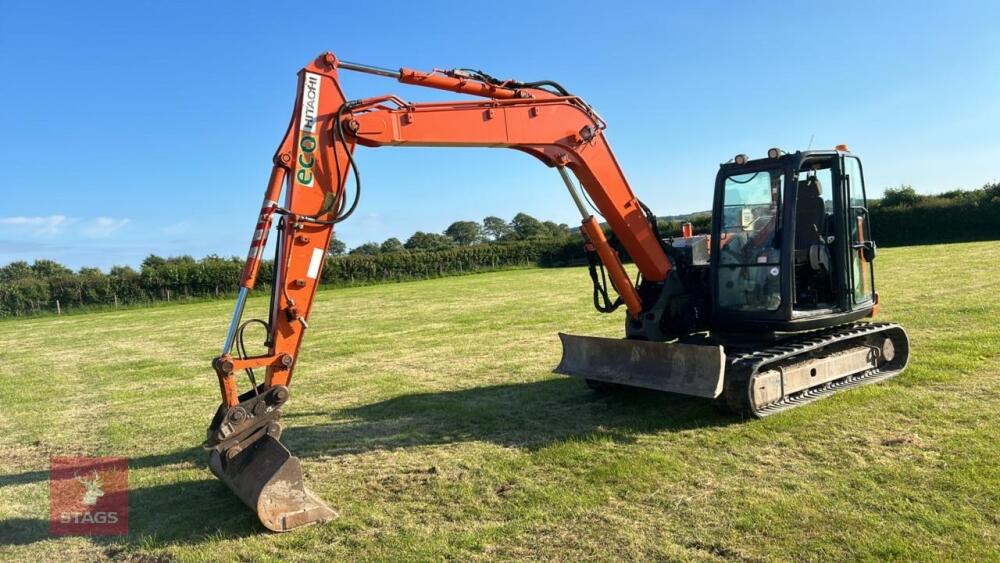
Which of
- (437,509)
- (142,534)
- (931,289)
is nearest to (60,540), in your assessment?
(142,534)

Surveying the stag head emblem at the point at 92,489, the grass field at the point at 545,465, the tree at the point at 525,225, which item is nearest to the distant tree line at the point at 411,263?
the grass field at the point at 545,465

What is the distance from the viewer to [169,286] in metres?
40.9

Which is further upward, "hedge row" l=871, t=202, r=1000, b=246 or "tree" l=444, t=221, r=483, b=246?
"tree" l=444, t=221, r=483, b=246

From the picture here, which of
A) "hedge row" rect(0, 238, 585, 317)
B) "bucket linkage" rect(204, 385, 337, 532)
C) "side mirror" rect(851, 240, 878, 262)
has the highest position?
"hedge row" rect(0, 238, 585, 317)

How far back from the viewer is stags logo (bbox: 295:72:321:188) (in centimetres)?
566

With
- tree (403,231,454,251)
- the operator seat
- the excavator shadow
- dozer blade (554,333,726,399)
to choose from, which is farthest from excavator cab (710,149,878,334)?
tree (403,231,454,251)

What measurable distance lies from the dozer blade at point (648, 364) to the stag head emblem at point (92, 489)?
16.4 ft

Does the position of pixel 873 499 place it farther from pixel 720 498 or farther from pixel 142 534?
pixel 142 534

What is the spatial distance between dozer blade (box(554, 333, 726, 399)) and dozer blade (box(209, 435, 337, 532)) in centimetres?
366

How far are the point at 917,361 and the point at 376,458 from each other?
6826mm

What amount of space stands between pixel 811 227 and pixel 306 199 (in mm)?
5457

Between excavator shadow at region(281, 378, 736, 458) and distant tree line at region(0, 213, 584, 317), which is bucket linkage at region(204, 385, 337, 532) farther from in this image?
distant tree line at region(0, 213, 584, 317)

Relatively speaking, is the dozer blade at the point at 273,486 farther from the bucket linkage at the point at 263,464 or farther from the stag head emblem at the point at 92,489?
the stag head emblem at the point at 92,489

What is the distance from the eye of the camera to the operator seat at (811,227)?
7633 mm
